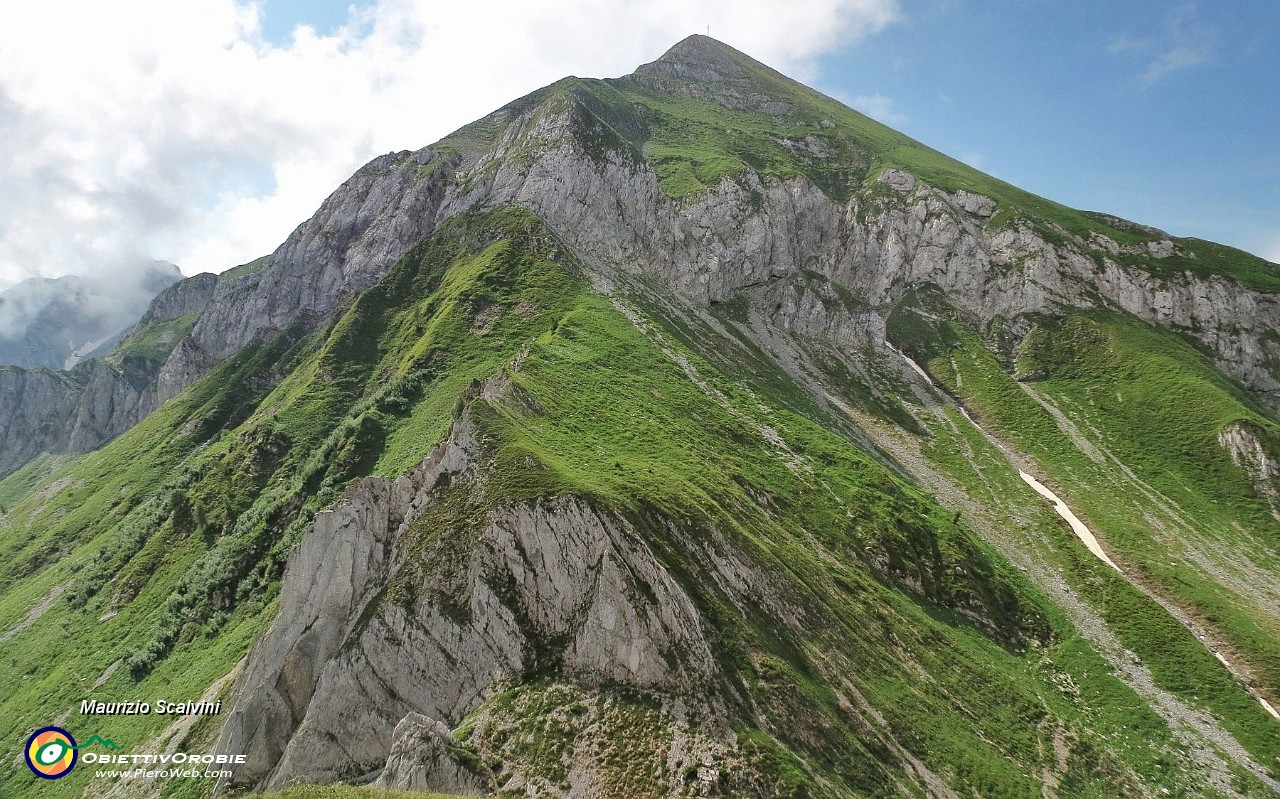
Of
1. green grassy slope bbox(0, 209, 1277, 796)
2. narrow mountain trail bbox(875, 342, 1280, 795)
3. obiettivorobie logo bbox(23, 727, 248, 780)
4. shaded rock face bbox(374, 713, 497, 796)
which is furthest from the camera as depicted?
narrow mountain trail bbox(875, 342, 1280, 795)

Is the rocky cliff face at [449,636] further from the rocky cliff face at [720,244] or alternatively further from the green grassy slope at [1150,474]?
the rocky cliff face at [720,244]

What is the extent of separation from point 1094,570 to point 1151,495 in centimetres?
2835

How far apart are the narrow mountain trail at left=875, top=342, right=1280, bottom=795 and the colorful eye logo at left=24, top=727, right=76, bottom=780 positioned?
213 feet

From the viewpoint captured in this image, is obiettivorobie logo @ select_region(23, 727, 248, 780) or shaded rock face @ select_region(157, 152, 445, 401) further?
shaded rock face @ select_region(157, 152, 445, 401)

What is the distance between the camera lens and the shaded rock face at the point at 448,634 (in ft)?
82.3

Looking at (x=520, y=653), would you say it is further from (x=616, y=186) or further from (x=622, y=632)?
(x=616, y=186)

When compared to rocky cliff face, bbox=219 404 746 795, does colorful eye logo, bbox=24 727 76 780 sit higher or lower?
lower

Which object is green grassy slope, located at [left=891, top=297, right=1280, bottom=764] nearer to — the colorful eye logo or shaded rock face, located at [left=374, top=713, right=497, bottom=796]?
shaded rock face, located at [left=374, top=713, right=497, bottom=796]

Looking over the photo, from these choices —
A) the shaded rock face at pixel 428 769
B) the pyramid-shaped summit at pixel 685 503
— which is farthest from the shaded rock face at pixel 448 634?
the shaded rock face at pixel 428 769

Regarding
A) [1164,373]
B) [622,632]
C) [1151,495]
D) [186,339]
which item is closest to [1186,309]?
[1164,373]

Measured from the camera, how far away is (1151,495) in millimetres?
78625

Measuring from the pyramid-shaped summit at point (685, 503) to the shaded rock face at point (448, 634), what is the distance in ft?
0.59

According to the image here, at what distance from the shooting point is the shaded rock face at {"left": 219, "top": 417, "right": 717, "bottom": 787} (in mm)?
25094

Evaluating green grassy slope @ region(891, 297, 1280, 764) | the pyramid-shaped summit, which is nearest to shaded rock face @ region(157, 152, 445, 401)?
the pyramid-shaped summit
